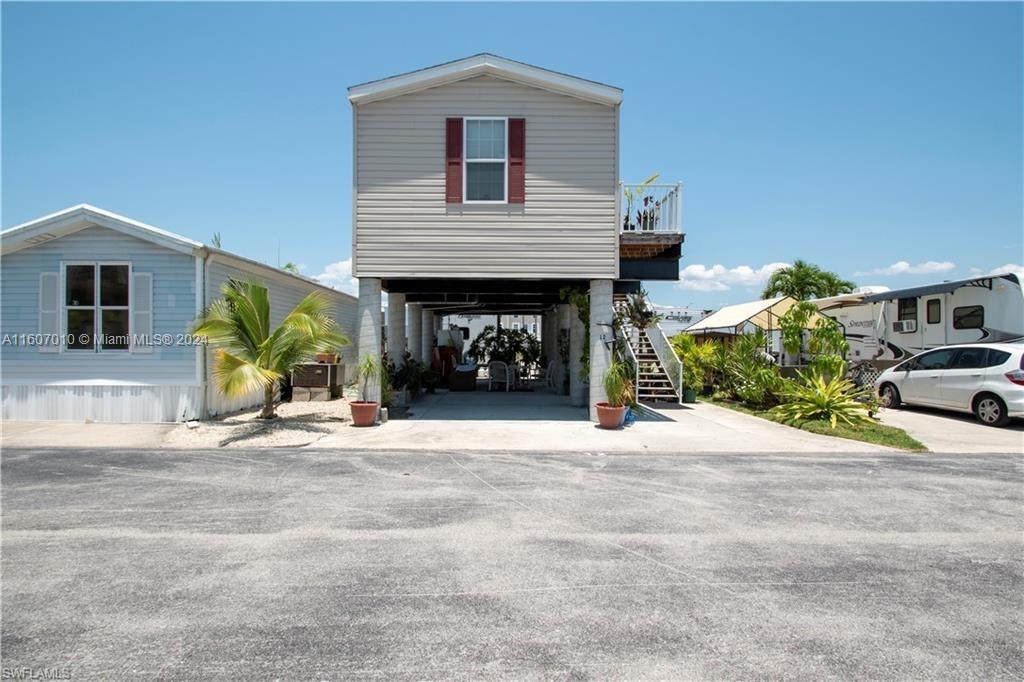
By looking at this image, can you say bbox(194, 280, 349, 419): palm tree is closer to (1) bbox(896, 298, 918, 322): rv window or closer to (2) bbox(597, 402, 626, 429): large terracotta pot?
(2) bbox(597, 402, 626, 429): large terracotta pot

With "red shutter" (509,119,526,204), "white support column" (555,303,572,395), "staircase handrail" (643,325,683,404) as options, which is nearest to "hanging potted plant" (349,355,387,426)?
"red shutter" (509,119,526,204)

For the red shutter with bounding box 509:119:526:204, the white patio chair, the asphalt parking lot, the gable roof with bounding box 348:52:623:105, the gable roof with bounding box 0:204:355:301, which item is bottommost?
the asphalt parking lot

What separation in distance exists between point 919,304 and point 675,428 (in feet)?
35.2

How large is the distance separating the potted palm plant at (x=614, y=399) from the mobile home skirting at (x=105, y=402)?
318 inches

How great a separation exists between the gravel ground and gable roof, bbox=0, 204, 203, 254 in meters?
3.51

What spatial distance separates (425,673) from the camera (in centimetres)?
296

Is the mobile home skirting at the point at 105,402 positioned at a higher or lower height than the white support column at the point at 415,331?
lower

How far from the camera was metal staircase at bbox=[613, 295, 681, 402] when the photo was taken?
49.0ft

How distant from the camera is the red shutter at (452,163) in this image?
11391mm

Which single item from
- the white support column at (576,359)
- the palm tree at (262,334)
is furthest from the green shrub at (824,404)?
the palm tree at (262,334)

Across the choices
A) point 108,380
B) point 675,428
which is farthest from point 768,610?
point 108,380

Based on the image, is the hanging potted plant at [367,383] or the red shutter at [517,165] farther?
the red shutter at [517,165]

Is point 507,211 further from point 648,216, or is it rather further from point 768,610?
point 768,610

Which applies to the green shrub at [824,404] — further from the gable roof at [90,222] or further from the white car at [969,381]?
the gable roof at [90,222]
